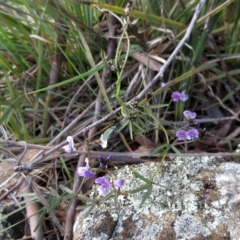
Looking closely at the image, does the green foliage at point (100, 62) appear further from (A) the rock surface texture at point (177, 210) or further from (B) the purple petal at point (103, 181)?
(B) the purple petal at point (103, 181)

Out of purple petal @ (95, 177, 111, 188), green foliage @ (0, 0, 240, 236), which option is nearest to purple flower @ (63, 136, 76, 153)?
purple petal @ (95, 177, 111, 188)

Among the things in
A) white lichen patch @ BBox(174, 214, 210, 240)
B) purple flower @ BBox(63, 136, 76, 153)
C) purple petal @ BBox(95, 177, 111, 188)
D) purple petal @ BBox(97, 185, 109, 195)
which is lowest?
white lichen patch @ BBox(174, 214, 210, 240)

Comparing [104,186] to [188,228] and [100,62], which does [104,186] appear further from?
[100,62]

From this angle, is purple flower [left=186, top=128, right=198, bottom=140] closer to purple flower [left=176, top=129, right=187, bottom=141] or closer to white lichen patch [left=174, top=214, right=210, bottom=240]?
purple flower [left=176, top=129, right=187, bottom=141]

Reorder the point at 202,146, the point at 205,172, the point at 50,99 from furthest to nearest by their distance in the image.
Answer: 1. the point at 50,99
2. the point at 202,146
3. the point at 205,172

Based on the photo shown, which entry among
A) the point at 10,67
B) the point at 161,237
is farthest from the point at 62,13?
the point at 161,237

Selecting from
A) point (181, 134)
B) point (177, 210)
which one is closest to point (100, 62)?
point (181, 134)

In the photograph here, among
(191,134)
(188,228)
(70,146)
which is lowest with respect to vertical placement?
(188,228)

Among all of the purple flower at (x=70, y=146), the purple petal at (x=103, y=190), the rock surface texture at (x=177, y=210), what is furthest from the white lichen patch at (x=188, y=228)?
the purple flower at (x=70, y=146)

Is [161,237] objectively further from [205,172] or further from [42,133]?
[42,133]
